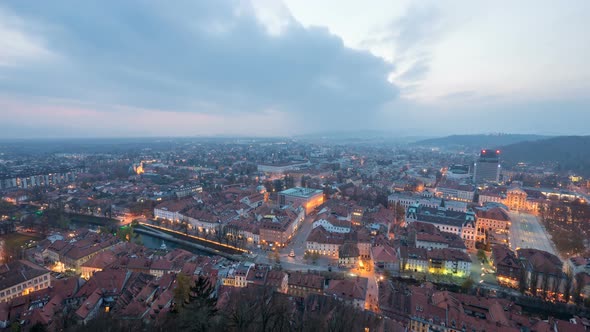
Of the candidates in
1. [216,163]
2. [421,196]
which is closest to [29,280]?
[421,196]

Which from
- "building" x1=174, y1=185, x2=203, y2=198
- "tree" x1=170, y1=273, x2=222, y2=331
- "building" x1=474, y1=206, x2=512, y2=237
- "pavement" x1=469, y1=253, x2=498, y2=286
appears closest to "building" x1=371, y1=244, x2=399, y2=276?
"pavement" x1=469, y1=253, x2=498, y2=286

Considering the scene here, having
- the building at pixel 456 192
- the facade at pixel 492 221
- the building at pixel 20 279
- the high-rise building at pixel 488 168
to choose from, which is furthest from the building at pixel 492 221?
the building at pixel 20 279

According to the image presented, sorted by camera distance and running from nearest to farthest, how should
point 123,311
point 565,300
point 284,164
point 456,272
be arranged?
point 123,311 → point 565,300 → point 456,272 → point 284,164

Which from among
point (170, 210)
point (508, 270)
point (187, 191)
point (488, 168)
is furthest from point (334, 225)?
point (488, 168)

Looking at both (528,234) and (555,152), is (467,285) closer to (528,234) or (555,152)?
(528,234)

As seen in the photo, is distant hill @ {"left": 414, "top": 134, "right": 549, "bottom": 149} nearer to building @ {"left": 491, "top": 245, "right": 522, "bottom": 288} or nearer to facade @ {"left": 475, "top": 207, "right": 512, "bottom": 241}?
facade @ {"left": 475, "top": 207, "right": 512, "bottom": 241}

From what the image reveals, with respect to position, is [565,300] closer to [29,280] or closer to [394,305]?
[394,305]
